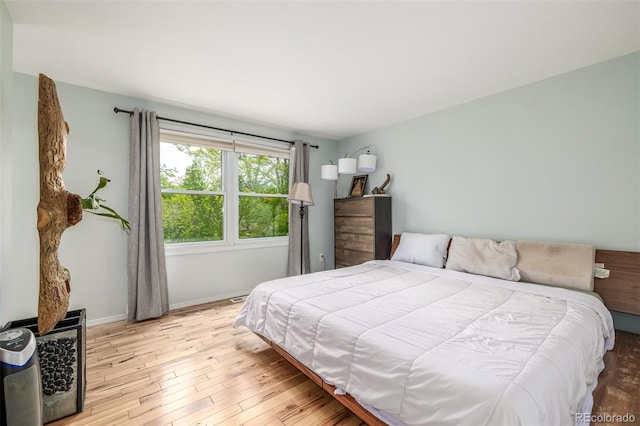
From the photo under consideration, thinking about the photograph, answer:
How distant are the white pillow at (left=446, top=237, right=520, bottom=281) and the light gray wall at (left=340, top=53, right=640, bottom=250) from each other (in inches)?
11.5

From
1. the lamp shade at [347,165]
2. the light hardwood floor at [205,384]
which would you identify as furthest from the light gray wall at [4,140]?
the lamp shade at [347,165]

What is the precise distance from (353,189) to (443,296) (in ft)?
8.32

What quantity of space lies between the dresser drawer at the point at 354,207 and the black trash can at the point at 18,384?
3.18 m

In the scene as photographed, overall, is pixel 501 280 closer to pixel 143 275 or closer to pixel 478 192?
pixel 478 192

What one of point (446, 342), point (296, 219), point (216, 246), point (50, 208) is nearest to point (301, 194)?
point (296, 219)

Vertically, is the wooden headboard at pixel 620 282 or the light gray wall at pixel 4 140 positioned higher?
the light gray wall at pixel 4 140

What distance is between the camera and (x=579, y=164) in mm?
2342

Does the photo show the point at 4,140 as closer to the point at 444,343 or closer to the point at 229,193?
the point at 229,193

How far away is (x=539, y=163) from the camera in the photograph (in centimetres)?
255

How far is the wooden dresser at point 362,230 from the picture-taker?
3.58 meters

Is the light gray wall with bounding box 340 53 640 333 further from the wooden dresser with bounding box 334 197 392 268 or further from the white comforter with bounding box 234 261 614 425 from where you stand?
the white comforter with bounding box 234 261 614 425

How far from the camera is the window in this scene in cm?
319

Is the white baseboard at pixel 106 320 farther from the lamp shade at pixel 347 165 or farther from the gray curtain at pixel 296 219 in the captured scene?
the lamp shade at pixel 347 165

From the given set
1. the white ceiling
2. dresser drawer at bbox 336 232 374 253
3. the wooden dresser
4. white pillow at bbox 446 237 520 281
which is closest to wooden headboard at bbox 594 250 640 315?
white pillow at bbox 446 237 520 281
